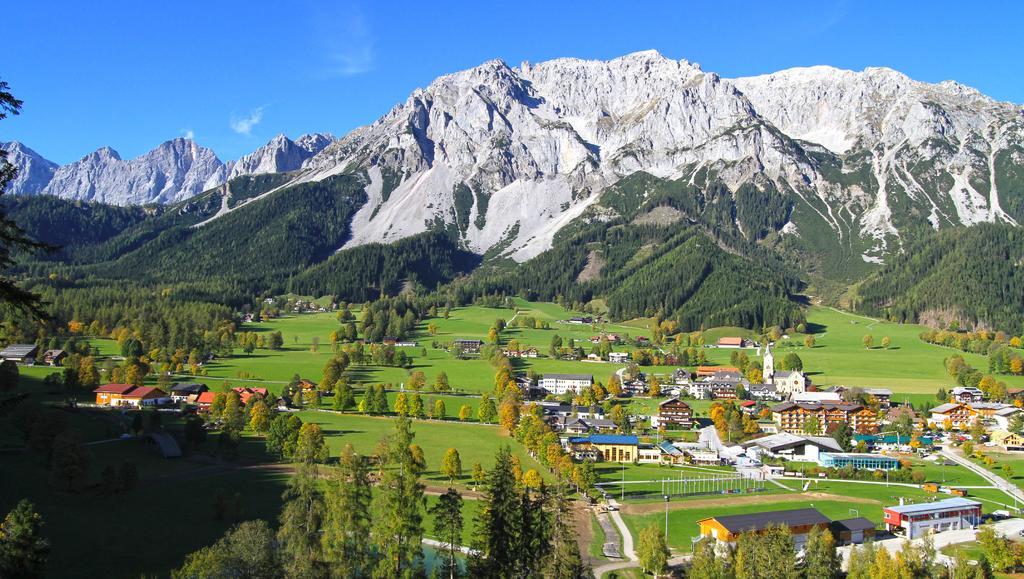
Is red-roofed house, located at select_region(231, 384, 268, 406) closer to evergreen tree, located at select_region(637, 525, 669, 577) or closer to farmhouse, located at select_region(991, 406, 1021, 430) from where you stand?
evergreen tree, located at select_region(637, 525, 669, 577)

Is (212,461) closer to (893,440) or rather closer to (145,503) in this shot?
(145,503)

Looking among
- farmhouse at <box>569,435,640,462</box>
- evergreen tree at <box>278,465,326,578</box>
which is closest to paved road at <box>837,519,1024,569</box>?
farmhouse at <box>569,435,640,462</box>

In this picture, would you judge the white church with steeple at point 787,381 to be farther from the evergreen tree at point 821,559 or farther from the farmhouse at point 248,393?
the farmhouse at point 248,393

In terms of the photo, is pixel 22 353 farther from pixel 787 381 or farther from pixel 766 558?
pixel 787 381

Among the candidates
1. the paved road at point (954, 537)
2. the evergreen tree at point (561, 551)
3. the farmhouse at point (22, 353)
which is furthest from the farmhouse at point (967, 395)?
the farmhouse at point (22, 353)

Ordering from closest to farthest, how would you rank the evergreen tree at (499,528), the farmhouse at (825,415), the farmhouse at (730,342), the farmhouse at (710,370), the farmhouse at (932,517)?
1. the evergreen tree at (499,528)
2. the farmhouse at (932,517)
3. the farmhouse at (825,415)
4. the farmhouse at (710,370)
5. the farmhouse at (730,342)

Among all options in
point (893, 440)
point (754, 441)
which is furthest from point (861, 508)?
point (893, 440)
